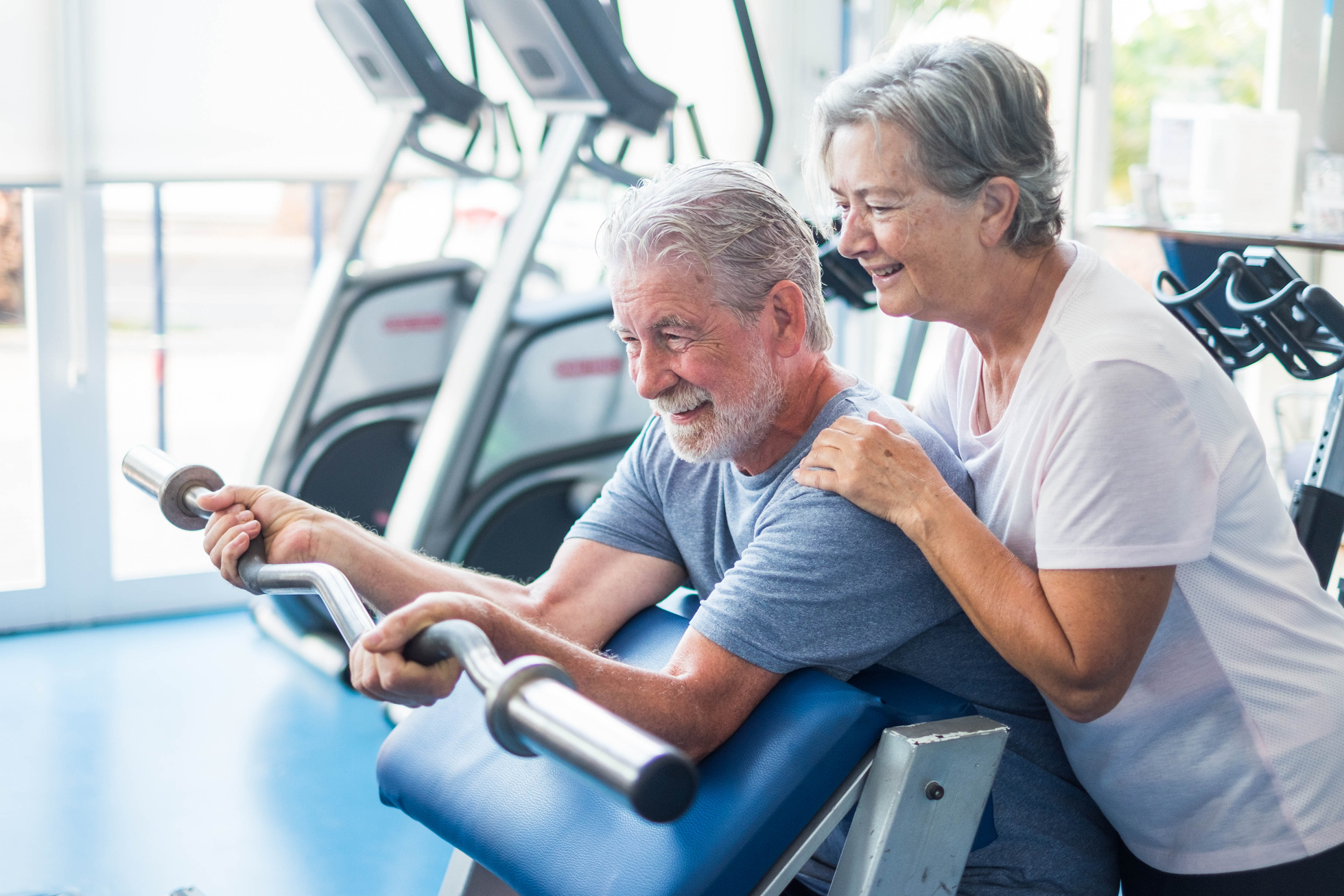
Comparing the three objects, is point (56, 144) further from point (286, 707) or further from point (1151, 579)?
point (1151, 579)

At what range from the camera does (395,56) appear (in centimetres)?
342

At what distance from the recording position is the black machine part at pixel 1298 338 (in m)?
1.76

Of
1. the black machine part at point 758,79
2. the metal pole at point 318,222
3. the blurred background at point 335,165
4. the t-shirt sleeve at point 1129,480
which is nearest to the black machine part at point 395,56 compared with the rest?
the blurred background at point 335,165

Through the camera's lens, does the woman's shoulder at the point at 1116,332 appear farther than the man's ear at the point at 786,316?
No

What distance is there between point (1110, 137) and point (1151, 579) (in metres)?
3.57

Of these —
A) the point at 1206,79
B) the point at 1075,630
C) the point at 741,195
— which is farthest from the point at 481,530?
the point at 1206,79

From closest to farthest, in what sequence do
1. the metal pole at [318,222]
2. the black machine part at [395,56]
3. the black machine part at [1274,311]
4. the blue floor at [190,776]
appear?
1. the black machine part at [1274,311]
2. the blue floor at [190,776]
3. the black machine part at [395,56]
4. the metal pole at [318,222]

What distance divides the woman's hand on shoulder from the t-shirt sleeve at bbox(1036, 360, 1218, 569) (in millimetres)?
115

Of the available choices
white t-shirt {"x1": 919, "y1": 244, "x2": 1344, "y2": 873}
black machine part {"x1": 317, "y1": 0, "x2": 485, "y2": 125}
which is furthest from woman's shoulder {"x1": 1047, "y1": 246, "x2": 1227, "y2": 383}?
black machine part {"x1": 317, "y1": 0, "x2": 485, "y2": 125}

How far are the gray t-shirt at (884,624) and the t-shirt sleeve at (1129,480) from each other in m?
0.17

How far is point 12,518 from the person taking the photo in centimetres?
385

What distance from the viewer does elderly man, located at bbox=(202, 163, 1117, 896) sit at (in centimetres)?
125

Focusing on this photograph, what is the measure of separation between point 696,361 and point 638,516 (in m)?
0.30

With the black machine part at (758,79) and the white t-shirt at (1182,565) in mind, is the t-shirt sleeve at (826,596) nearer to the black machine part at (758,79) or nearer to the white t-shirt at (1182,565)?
the white t-shirt at (1182,565)
